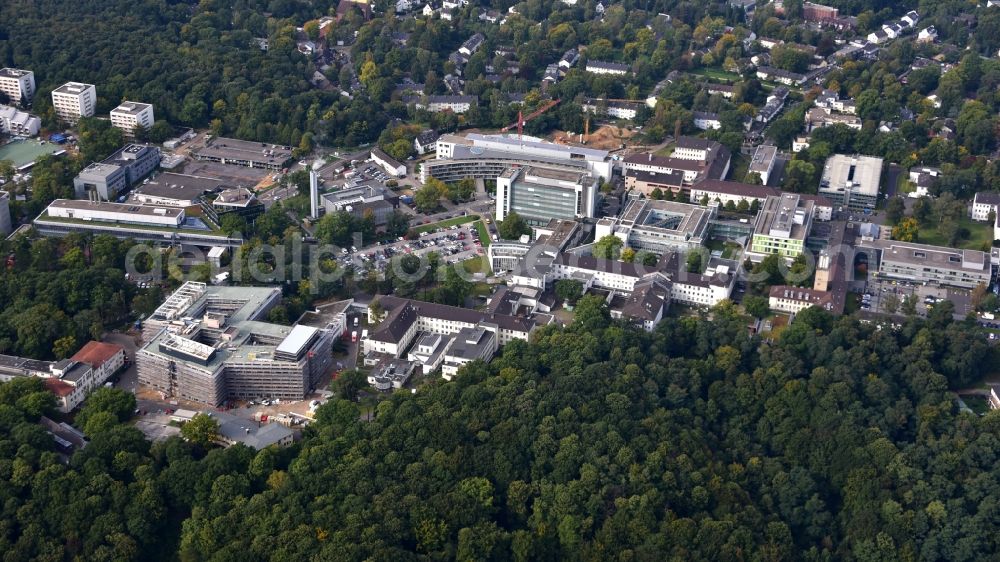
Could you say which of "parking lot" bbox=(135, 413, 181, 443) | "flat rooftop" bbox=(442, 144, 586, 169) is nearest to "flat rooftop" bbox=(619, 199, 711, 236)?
"flat rooftop" bbox=(442, 144, 586, 169)

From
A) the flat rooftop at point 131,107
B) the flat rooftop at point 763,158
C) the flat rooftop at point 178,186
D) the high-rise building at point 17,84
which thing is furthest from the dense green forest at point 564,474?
the high-rise building at point 17,84

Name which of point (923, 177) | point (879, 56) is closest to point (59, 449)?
point (923, 177)

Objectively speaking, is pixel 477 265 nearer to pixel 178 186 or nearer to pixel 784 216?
pixel 784 216

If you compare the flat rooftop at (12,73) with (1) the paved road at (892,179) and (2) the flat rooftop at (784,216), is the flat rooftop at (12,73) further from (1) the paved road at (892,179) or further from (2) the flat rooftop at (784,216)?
(1) the paved road at (892,179)

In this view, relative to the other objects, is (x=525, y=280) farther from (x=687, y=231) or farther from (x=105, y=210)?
(x=105, y=210)

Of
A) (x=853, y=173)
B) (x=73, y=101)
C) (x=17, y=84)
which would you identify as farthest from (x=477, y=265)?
(x=17, y=84)

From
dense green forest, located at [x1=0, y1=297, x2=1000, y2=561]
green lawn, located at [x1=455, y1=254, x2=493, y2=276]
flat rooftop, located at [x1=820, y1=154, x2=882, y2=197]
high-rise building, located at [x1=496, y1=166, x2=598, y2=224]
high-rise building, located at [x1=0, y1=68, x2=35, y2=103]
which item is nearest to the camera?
dense green forest, located at [x1=0, y1=297, x2=1000, y2=561]

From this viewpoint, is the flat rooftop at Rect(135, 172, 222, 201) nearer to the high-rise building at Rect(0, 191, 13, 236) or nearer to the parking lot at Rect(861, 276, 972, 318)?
the high-rise building at Rect(0, 191, 13, 236)
